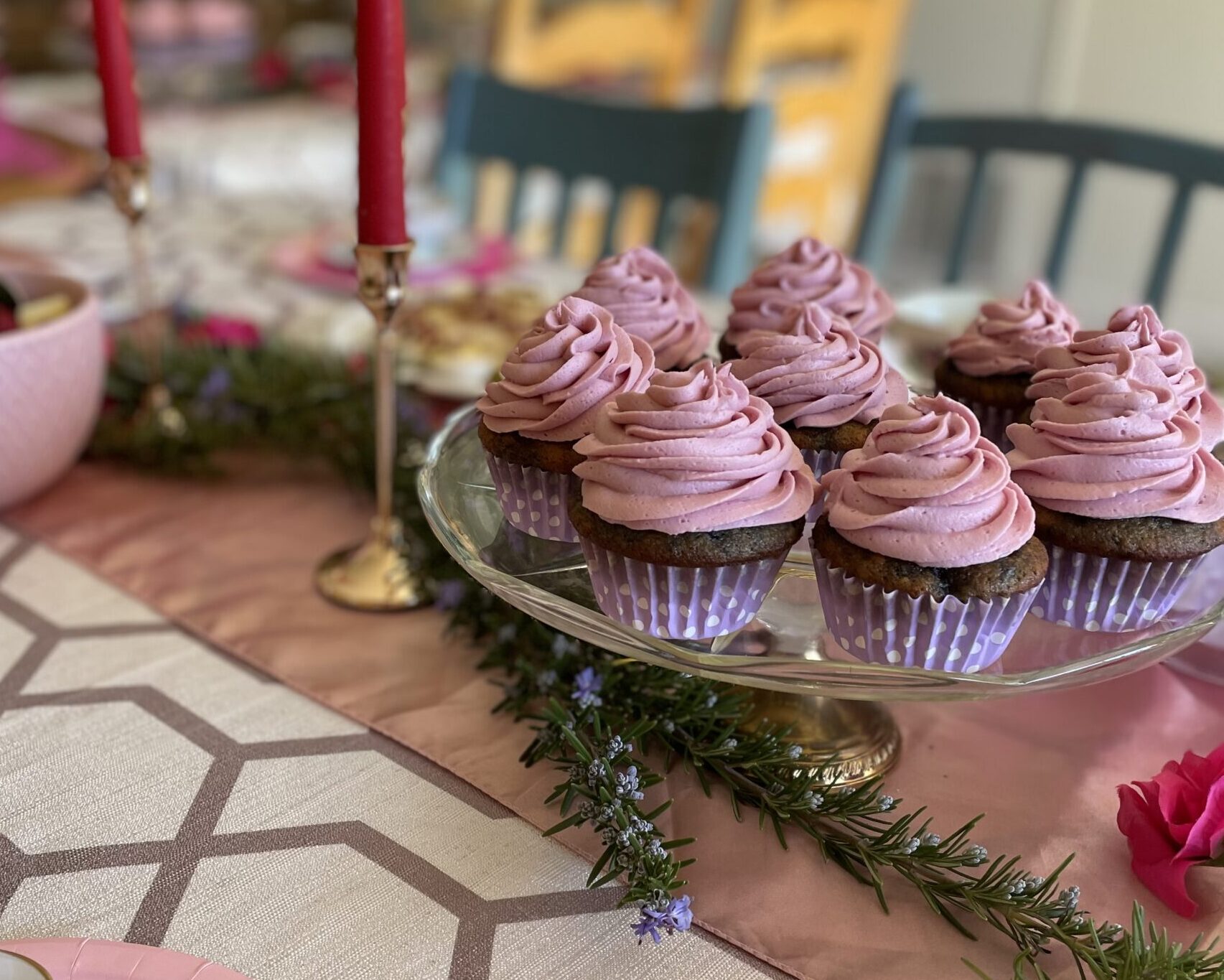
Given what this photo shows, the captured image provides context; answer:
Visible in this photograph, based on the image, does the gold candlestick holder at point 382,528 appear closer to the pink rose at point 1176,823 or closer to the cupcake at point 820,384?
the cupcake at point 820,384

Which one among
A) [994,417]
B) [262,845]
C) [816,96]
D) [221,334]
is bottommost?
[262,845]

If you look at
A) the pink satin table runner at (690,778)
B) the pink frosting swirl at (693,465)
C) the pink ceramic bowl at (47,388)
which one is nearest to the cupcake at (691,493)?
the pink frosting swirl at (693,465)

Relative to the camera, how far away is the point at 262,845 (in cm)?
70

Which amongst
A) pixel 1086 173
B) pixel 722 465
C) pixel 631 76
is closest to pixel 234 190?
pixel 631 76

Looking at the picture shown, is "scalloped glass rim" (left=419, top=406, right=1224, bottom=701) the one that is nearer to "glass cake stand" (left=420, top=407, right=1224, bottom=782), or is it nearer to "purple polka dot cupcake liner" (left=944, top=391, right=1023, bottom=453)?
"glass cake stand" (left=420, top=407, right=1224, bottom=782)

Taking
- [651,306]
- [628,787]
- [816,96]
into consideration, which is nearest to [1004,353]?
[651,306]

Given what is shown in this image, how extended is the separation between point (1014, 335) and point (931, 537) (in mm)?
322

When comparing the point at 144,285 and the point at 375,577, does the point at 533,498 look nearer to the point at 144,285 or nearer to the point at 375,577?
the point at 375,577

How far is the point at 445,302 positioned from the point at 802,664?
924 millimetres

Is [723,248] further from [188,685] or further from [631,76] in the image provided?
[631,76]

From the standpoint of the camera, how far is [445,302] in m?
1.46

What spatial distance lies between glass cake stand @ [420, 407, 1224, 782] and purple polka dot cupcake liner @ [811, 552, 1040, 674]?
27 millimetres

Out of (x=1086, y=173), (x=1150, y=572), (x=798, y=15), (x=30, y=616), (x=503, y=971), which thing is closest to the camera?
(x=503, y=971)

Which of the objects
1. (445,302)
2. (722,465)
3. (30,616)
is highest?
(722,465)
